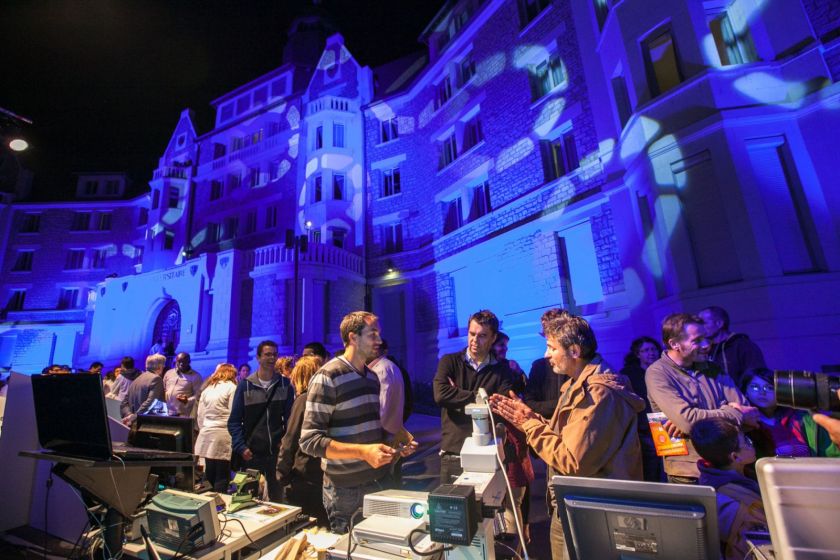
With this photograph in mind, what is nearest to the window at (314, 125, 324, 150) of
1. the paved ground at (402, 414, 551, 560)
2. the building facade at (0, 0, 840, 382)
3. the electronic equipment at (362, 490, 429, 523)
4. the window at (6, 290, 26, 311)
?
the building facade at (0, 0, 840, 382)

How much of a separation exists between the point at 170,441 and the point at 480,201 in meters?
12.5

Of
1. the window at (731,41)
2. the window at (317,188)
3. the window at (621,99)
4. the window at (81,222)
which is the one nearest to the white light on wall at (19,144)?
the window at (317,188)

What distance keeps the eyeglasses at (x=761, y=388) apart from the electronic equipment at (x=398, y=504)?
6.13ft

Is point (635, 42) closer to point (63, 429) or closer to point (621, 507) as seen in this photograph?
point (621, 507)

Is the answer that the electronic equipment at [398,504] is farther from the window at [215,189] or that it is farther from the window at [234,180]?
the window at [215,189]

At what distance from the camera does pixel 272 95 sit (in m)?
21.9

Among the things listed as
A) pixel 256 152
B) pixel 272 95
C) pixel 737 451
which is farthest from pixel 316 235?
pixel 737 451

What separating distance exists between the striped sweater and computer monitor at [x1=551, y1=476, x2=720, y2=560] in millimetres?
1702

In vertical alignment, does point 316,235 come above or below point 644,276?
above

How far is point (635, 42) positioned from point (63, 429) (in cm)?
1084

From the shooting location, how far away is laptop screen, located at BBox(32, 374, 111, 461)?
6.94ft

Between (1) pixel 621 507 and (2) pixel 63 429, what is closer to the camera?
(1) pixel 621 507

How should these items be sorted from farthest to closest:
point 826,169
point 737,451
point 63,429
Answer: point 826,169, point 737,451, point 63,429

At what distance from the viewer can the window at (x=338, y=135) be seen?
18266mm
